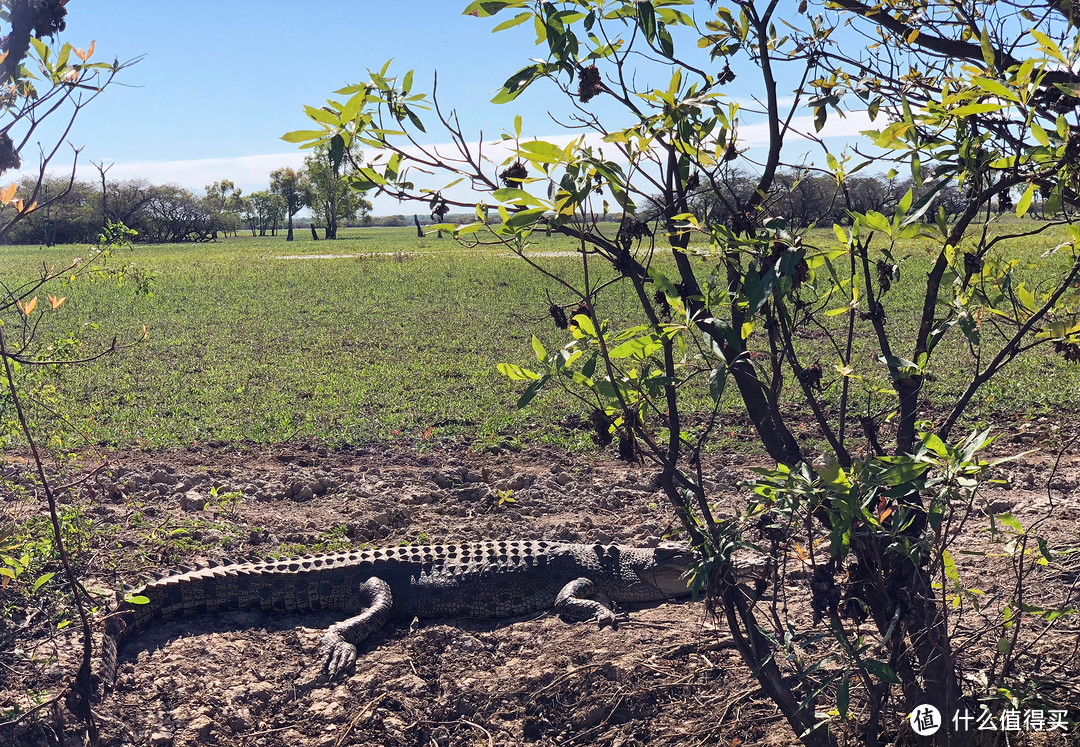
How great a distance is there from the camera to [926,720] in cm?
247

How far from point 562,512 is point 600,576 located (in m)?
1.00

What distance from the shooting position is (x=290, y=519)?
17.9 ft

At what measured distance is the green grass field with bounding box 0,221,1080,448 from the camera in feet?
24.0

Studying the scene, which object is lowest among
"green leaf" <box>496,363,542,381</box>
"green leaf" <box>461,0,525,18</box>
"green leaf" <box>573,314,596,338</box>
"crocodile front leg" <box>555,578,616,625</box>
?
"crocodile front leg" <box>555,578,616,625</box>

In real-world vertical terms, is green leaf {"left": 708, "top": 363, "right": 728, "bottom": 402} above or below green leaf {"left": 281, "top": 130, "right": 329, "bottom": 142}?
below

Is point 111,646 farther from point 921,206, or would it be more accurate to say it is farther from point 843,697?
point 921,206

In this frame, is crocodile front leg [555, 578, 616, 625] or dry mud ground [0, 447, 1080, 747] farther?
crocodile front leg [555, 578, 616, 625]

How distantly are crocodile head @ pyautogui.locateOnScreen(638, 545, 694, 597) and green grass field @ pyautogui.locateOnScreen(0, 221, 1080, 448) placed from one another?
1.50 m

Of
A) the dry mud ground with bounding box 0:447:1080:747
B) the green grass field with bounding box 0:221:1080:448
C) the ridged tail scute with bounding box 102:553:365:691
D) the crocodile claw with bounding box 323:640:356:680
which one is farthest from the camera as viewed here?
the green grass field with bounding box 0:221:1080:448

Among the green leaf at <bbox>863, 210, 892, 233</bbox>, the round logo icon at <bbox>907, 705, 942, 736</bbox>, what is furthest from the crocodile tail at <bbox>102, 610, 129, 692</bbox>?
the green leaf at <bbox>863, 210, 892, 233</bbox>

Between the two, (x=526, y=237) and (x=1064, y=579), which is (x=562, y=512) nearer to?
(x=1064, y=579)

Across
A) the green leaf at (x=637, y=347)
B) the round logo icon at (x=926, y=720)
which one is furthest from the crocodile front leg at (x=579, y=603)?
the green leaf at (x=637, y=347)

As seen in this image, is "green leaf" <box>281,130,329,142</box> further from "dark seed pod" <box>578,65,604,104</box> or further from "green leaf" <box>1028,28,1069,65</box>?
"green leaf" <box>1028,28,1069,65</box>

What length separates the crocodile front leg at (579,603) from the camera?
4445 mm
